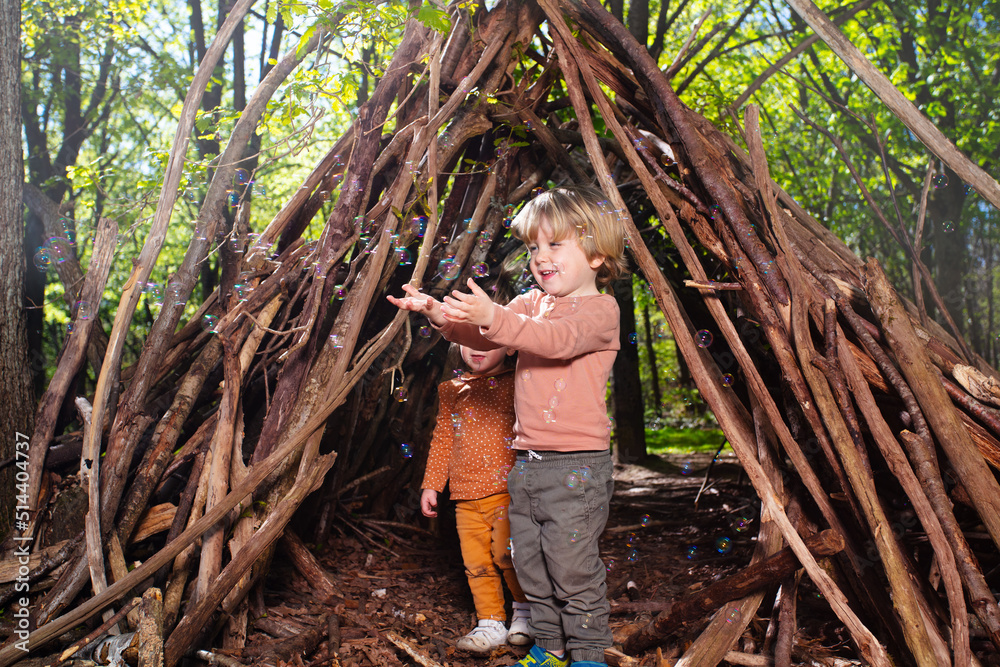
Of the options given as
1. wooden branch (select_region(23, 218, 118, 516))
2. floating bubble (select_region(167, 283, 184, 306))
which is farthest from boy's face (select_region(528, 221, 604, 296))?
wooden branch (select_region(23, 218, 118, 516))

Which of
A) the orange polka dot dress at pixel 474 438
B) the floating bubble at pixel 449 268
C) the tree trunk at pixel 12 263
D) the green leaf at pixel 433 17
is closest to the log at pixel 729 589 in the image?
the orange polka dot dress at pixel 474 438

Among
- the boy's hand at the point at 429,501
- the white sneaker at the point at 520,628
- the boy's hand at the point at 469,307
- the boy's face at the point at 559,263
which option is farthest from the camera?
the boy's hand at the point at 429,501

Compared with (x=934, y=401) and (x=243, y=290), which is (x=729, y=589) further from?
(x=243, y=290)

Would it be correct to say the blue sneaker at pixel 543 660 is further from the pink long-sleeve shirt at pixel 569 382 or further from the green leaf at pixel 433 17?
the green leaf at pixel 433 17

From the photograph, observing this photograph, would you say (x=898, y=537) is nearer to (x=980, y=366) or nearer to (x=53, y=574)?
(x=980, y=366)

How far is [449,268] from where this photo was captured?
3412 mm

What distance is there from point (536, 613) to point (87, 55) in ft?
31.7

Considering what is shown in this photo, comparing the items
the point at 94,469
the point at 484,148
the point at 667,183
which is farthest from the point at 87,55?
the point at 667,183

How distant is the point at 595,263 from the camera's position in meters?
2.60

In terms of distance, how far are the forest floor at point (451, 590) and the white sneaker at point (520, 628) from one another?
0.05m

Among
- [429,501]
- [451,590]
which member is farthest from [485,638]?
[451,590]

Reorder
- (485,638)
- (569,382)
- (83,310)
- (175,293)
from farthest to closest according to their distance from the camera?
(175,293) < (83,310) < (485,638) < (569,382)

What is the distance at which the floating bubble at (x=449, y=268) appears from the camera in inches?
132

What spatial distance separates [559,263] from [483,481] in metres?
1.08
